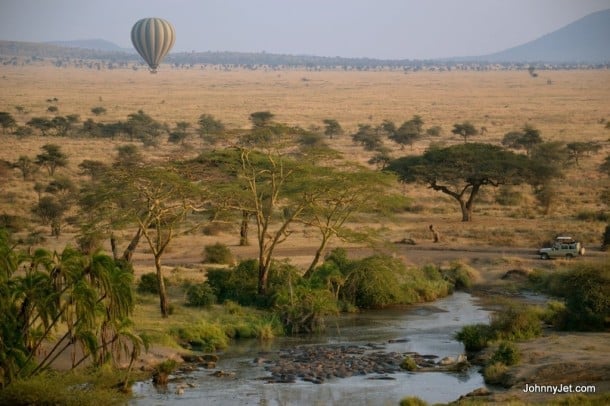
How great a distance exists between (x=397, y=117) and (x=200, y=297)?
86.7 metres

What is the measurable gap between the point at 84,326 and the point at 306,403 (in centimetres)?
557

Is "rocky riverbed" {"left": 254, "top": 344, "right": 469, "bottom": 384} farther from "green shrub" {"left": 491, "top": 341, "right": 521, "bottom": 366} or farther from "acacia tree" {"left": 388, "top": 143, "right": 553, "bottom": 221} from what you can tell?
"acacia tree" {"left": 388, "top": 143, "right": 553, "bottom": 221}

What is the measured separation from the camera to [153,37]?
142 meters

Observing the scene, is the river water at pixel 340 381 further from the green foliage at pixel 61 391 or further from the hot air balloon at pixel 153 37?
the hot air balloon at pixel 153 37

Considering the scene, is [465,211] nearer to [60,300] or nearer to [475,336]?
[475,336]

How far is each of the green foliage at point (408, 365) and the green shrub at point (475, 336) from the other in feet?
8.86

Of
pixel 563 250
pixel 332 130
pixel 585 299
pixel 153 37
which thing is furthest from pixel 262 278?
pixel 153 37

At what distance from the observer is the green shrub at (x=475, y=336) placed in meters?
28.4

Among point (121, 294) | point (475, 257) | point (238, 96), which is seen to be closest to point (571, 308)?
point (475, 257)

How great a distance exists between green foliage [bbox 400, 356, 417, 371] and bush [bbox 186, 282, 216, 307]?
7799mm

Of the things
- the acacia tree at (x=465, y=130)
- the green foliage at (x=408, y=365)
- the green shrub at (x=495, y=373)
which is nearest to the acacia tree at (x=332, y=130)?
the acacia tree at (x=465, y=130)

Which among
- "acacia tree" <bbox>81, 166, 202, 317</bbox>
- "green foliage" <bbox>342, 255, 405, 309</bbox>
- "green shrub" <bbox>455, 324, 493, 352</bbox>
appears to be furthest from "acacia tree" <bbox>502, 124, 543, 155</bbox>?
"green shrub" <bbox>455, 324, 493, 352</bbox>

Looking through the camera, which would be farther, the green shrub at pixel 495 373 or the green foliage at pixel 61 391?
the green shrub at pixel 495 373

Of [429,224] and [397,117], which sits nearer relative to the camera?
[429,224]
